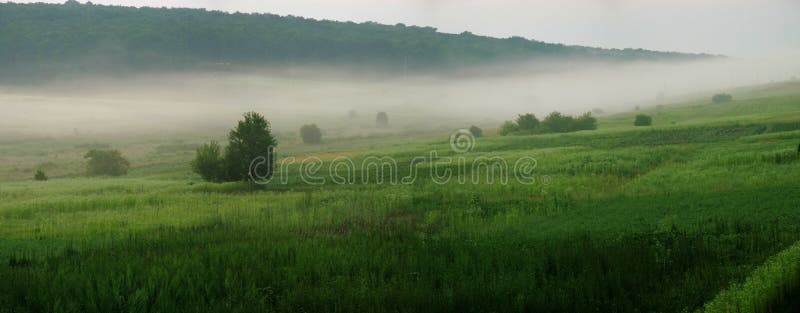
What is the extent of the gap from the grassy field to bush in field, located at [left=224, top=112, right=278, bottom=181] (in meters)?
8.46

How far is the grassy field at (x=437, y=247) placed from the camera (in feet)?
41.4

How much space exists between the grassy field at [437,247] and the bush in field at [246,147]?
8459 mm

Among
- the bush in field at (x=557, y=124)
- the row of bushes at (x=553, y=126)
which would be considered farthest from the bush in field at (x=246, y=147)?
the bush in field at (x=557, y=124)

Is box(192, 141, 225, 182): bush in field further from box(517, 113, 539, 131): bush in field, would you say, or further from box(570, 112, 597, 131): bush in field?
box(570, 112, 597, 131): bush in field

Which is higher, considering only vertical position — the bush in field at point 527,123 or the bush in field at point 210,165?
the bush in field at point 527,123

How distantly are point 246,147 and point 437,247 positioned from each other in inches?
1288

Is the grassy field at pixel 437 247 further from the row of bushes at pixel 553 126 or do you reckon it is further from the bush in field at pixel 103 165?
the row of bushes at pixel 553 126

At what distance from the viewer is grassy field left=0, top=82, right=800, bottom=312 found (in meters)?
12.6

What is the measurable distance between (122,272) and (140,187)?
3567cm

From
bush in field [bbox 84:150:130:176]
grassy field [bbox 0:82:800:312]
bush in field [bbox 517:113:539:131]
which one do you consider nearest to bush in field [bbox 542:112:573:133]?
bush in field [bbox 517:113:539:131]

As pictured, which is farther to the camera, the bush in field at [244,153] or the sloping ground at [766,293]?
the bush in field at [244,153]

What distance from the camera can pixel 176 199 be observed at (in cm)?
3825

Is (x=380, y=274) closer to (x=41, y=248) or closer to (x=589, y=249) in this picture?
(x=589, y=249)

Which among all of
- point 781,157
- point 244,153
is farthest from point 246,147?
point 781,157
